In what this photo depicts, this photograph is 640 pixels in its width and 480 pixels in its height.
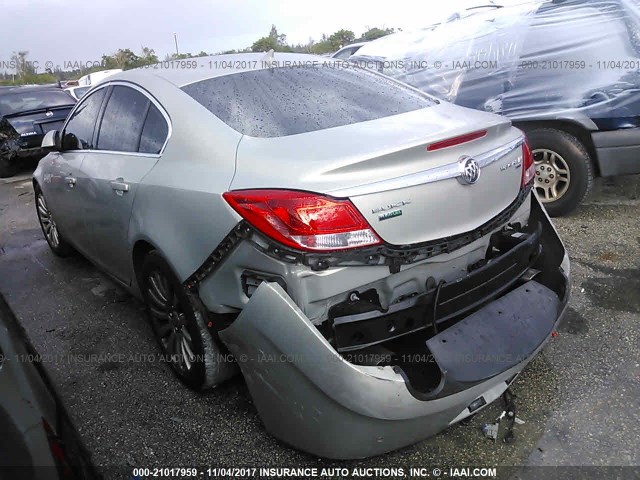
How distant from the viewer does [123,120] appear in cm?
305

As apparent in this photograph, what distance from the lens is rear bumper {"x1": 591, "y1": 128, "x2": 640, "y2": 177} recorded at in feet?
13.8

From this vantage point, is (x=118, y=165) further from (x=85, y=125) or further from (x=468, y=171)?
(x=468, y=171)

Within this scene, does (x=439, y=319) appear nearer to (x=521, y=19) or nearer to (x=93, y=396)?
(x=93, y=396)

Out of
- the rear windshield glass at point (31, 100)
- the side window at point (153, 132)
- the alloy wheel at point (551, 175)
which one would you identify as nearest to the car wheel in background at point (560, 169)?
the alloy wheel at point (551, 175)

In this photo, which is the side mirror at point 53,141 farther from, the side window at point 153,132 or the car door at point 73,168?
the side window at point 153,132

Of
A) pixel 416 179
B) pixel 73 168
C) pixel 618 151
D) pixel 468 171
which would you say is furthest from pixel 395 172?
pixel 618 151

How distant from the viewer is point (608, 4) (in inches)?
179

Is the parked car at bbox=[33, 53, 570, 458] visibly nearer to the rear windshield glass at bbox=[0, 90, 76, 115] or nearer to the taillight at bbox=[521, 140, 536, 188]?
the taillight at bbox=[521, 140, 536, 188]

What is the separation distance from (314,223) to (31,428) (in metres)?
1.02

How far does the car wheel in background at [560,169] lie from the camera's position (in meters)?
4.45

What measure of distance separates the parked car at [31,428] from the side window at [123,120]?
5.05 feet

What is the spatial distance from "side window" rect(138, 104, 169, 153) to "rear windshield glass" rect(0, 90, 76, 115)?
713cm

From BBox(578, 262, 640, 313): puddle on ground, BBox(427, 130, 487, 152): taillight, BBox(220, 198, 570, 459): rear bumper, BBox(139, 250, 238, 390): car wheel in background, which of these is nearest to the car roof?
BBox(139, 250, 238, 390): car wheel in background

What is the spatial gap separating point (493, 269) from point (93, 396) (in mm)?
2098
